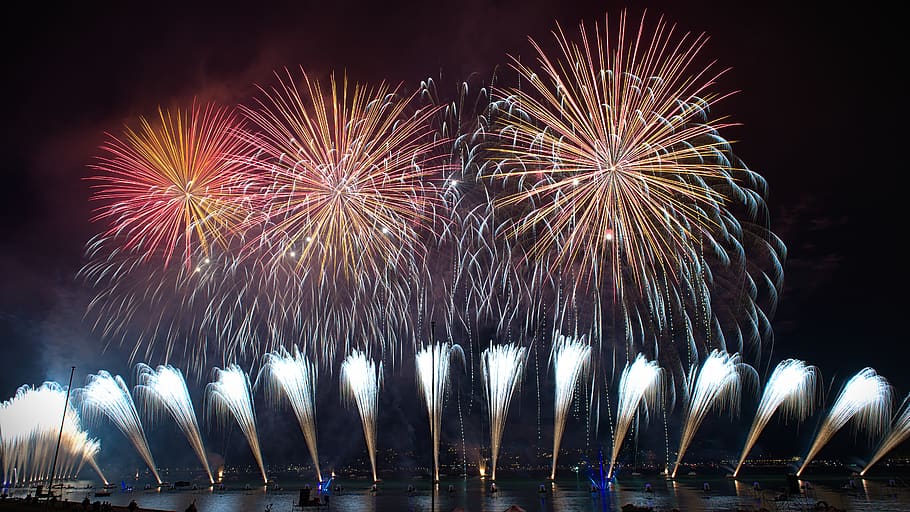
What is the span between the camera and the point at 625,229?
30875mm

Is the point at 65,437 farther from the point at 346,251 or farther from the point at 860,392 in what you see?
the point at 860,392

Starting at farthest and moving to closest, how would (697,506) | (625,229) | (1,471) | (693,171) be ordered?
(1,471) < (697,506) < (625,229) < (693,171)

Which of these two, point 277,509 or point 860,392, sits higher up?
point 860,392

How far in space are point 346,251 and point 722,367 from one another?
113ft

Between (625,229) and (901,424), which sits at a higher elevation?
(625,229)

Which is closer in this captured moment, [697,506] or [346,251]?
[346,251]

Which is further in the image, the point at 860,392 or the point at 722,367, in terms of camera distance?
the point at 860,392

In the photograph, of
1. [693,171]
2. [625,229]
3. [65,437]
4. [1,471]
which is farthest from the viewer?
[1,471]

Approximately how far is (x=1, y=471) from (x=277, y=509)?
A: 71598mm

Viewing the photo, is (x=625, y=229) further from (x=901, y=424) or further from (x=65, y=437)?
(x=65, y=437)

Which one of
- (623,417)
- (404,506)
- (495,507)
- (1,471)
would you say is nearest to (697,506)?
(623,417)

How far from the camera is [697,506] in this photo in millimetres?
55406

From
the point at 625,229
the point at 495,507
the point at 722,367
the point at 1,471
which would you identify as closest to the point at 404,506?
the point at 495,507

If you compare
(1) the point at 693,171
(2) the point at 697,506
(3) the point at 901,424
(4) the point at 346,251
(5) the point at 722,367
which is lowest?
(2) the point at 697,506
